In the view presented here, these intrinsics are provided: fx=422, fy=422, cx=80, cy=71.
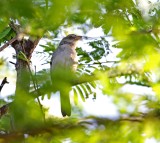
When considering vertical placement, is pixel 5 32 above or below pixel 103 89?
above

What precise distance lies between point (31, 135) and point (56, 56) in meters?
3.57

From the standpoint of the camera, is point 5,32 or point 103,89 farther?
point 5,32

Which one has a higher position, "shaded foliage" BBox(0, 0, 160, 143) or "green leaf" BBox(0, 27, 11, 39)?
"green leaf" BBox(0, 27, 11, 39)

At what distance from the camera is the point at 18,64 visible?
3.80 m

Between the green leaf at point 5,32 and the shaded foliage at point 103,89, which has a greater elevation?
the green leaf at point 5,32

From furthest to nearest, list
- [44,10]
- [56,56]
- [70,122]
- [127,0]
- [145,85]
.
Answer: [56,56]
[127,0]
[145,85]
[44,10]
[70,122]

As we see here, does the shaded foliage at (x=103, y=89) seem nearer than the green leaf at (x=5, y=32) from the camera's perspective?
Yes

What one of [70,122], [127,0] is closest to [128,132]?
[70,122]

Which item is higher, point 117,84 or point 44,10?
point 44,10

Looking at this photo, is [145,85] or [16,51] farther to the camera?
[16,51]

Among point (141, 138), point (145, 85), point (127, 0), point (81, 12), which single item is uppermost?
point (127, 0)

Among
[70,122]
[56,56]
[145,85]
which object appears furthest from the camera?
[56,56]

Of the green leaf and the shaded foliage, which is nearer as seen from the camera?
the shaded foliage

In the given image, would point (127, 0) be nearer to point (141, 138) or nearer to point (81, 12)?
point (81, 12)
